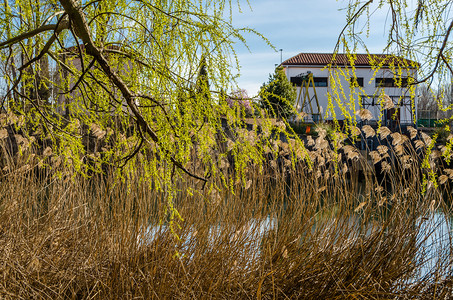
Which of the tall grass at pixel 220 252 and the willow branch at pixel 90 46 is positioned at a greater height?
the willow branch at pixel 90 46

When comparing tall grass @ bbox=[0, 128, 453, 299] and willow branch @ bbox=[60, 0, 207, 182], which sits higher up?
willow branch @ bbox=[60, 0, 207, 182]

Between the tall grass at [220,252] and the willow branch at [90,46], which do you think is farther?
the tall grass at [220,252]

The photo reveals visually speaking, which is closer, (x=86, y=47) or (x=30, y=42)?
(x=86, y=47)

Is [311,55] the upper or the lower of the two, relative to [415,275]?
upper

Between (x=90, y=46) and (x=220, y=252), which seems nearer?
(x=90, y=46)

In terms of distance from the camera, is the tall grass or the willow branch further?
the tall grass

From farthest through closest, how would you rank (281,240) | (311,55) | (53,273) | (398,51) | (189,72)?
(311,55) → (281,240) → (53,273) → (398,51) → (189,72)

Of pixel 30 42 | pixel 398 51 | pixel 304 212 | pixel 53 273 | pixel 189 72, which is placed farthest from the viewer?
pixel 304 212

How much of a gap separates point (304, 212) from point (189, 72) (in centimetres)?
169

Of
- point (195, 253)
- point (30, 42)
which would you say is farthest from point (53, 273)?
point (30, 42)

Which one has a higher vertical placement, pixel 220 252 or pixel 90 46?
pixel 90 46

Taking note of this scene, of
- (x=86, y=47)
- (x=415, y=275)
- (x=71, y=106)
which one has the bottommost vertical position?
(x=415, y=275)

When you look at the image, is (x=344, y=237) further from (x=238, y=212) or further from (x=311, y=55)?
(x=311, y=55)

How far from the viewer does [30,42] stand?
1850 mm
